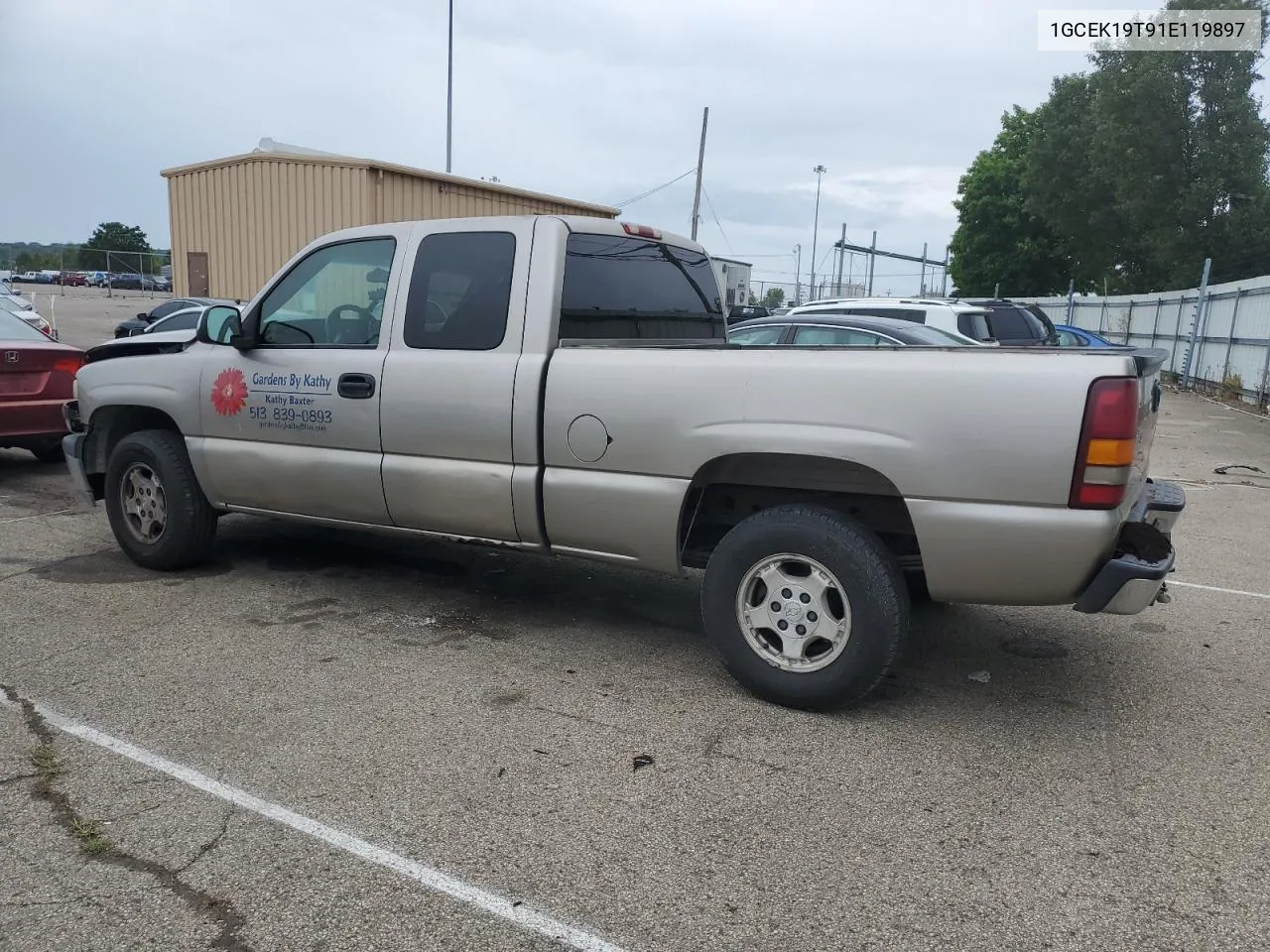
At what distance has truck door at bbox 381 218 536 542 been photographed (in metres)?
4.47

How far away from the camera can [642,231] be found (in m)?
5.20

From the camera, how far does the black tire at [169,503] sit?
552 centimetres

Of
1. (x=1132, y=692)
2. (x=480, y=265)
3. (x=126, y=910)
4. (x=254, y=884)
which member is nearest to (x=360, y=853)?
(x=254, y=884)

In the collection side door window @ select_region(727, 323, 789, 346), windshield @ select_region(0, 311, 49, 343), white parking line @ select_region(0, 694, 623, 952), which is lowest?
white parking line @ select_region(0, 694, 623, 952)

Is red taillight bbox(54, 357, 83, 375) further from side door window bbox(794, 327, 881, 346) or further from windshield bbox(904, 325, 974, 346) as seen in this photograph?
windshield bbox(904, 325, 974, 346)

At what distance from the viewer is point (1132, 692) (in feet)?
14.1

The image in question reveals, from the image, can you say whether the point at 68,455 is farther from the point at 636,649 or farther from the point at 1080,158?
the point at 1080,158

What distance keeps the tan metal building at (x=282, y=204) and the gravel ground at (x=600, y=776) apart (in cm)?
924

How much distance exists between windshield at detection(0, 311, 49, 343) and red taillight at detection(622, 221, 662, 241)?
19.8 feet

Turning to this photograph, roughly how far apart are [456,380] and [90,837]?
2.35 meters

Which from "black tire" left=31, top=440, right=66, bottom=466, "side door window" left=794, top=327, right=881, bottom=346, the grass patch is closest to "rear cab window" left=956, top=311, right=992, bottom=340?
"side door window" left=794, top=327, right=881, bottom=346

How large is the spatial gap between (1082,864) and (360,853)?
6.95 feet

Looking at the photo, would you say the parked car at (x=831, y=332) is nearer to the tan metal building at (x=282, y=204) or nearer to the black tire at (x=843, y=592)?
the black tire at (x=843, y=592)

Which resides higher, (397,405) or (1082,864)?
(397,405)
